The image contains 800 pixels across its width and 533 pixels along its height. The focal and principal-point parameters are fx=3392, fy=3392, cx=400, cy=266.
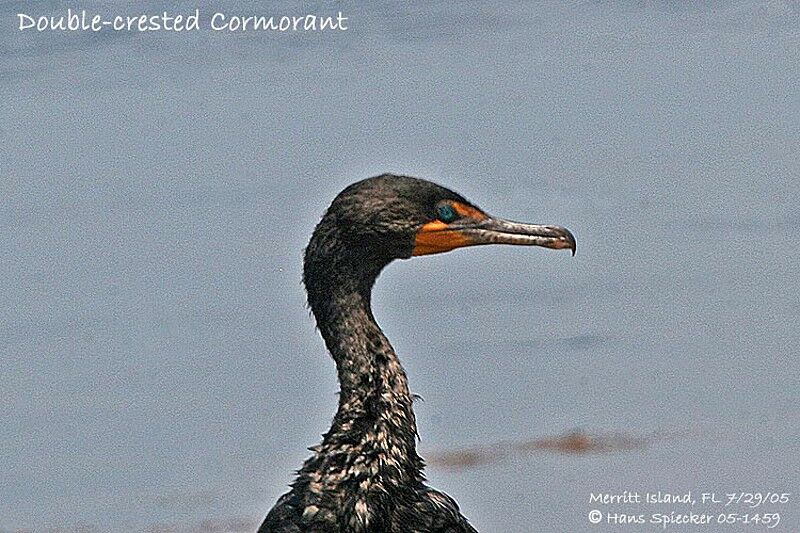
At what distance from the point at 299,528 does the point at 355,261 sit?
118cm

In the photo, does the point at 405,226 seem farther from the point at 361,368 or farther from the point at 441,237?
the point at 361,368

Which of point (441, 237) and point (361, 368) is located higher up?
point (441, 237)

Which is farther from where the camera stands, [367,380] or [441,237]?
[441,237]

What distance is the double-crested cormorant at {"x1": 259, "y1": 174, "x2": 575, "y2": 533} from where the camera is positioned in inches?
571

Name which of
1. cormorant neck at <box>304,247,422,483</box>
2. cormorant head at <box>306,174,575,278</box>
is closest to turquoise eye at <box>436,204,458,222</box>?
cormorant head at <box>306,174,575,278</box>

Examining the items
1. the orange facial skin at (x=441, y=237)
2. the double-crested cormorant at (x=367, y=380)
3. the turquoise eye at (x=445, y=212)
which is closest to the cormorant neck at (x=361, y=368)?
the double-crested cormorant at (x=367, y=380)

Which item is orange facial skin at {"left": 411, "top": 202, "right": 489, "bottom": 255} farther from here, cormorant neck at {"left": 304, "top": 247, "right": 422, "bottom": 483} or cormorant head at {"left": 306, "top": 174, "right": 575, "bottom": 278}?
cormorant neck at {"left": 304, "top": 247, "right": 422, "bottom": 483}

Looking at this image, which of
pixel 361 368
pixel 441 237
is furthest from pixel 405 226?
pixel 361 368

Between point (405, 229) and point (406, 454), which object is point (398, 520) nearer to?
point (406, 454)

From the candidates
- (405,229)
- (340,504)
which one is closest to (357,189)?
(405,229)

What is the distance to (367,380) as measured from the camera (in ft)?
47.9

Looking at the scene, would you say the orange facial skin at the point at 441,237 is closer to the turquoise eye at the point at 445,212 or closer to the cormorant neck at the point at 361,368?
the turquoise eye at the point at 445,212

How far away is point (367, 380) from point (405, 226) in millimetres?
685

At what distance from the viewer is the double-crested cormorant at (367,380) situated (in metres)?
14.5
